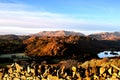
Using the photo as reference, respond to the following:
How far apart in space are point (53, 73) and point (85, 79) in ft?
5.88

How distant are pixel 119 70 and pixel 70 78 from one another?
222cm

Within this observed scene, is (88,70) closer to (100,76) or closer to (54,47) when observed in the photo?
→ (100,76)

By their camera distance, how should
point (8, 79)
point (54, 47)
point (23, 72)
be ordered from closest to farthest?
point (23, 72) < point (8, 79) < point (54, 47)

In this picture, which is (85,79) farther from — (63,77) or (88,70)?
(63,77)

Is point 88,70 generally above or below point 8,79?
above

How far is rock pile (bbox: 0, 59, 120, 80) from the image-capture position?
33.6 ft

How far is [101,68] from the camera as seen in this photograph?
34.2ft

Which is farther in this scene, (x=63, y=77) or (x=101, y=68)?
(x=63, y=77)

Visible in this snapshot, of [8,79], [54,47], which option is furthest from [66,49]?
[8,79]

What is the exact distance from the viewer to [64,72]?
A: 38.5 feet

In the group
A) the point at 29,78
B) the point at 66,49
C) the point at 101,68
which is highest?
the point at 101,68

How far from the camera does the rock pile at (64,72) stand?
10255 mm

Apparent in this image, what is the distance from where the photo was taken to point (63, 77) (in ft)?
37.9

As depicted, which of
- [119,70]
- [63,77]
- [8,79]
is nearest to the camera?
[119,70]
